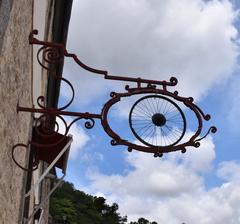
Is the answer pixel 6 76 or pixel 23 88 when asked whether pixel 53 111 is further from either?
pixel 23 88

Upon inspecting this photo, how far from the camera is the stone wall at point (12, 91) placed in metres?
4.30

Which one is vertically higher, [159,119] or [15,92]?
[15,92]

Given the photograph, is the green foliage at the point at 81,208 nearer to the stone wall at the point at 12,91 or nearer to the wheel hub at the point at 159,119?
the stone wall at the point at 12,91

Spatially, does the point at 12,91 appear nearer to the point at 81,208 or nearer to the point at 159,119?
the point at 159,119

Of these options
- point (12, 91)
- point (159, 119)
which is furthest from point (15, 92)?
point (159, 119)

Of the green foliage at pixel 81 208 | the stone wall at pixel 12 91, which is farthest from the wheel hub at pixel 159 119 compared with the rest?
the green foliage at pixel 81 208

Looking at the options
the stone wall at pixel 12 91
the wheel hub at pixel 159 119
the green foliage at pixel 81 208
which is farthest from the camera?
the green foliage at pixel 81 208

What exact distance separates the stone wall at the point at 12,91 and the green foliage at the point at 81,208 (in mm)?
43460

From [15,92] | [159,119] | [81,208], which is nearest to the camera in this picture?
[159,119]

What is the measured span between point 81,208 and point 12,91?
54.0m

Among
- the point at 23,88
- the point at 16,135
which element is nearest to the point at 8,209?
the point at 16,135

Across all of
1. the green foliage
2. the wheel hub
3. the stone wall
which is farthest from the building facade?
the green foliage

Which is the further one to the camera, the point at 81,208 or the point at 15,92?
the point at 81,208

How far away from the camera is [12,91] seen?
480cm
